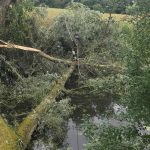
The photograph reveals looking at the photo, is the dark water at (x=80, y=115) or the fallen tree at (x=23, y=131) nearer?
the fallen tree at (x=23, y=131)

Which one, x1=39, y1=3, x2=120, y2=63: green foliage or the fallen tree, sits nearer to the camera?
the fallen tree

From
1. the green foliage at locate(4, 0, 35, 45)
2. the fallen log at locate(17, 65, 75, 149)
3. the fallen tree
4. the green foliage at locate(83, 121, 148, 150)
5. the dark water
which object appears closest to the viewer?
the green foliage at locate(83, 121, 148, 150)

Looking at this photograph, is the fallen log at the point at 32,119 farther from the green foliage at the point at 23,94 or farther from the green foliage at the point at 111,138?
the green foliage at the point at 111,138

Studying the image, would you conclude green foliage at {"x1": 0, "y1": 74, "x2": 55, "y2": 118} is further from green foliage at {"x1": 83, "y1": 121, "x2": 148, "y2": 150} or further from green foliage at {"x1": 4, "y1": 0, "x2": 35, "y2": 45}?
green foliage at {"x1": 83, "y1": 121, "x2": 148, "y2": 150}

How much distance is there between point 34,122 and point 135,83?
12.4 ft

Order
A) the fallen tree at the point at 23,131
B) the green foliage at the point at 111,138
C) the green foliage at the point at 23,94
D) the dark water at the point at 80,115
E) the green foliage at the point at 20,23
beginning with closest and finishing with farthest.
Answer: the green foliage at the point at 111,138
the fallen tree at the point at 23,131
the dark water at the point at 80,115
the green foliage at the point at 23,94
the green foliage at the point at 20,23

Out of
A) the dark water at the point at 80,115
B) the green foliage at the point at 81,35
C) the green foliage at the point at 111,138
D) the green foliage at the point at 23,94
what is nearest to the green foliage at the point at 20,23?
the green foliage at the point at 81,35

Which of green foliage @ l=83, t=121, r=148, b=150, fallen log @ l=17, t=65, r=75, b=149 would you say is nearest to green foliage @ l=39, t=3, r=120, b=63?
fallen log @ l=17, t=65, r=75, b=149

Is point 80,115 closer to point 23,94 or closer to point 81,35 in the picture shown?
point 23,94

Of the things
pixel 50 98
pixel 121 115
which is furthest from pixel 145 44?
pixel 50 98

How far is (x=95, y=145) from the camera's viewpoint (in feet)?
22.3

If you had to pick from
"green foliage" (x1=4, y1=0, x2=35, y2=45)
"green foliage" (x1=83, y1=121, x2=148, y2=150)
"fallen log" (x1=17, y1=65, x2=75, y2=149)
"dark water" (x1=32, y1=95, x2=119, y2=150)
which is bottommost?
"dark water" (x1=32, y1=95, x2=119, y2=150)

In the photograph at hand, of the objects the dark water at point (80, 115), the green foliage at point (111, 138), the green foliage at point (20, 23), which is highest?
the green foliage at point (20, 23)

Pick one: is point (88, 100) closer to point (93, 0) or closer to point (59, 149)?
point (59, 149)
